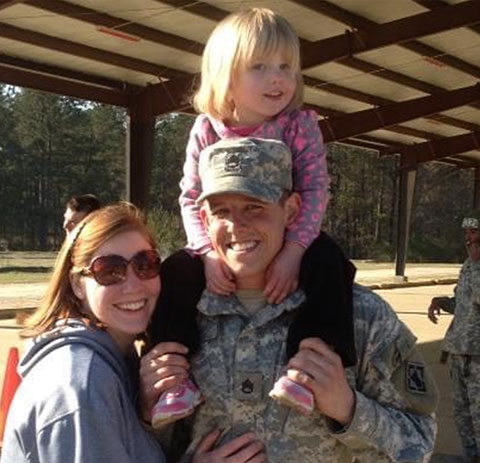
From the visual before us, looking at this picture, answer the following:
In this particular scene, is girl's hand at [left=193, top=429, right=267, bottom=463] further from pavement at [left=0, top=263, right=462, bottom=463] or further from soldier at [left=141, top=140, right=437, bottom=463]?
pavement at [left=0, top=263, right=462, bottom=463]

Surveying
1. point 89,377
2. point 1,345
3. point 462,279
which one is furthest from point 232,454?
point 1,345

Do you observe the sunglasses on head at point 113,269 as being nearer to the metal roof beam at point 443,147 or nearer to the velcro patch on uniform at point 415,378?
the velcro patch on uniform at point 415,378

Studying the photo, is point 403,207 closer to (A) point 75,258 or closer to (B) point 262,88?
(B) point 262,88

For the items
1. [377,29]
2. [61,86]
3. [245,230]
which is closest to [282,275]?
[245,230]

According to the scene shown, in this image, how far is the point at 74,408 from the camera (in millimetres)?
1752

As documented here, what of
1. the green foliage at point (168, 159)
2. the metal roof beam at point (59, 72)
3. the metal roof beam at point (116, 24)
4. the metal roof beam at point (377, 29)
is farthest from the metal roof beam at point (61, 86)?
the green foliage at point (168, 159)

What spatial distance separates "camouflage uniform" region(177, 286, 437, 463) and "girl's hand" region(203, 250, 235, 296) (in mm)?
23

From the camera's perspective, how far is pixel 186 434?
2.14m

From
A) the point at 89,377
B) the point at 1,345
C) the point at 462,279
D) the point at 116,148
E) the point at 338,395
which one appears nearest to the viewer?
the point at 89,377

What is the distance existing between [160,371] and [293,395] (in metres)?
0.33

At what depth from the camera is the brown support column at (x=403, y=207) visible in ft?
88.1

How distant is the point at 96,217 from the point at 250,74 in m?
0.54

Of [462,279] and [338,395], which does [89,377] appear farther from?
[462,279]

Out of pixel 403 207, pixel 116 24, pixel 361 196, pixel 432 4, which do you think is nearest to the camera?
pixel 116 24
